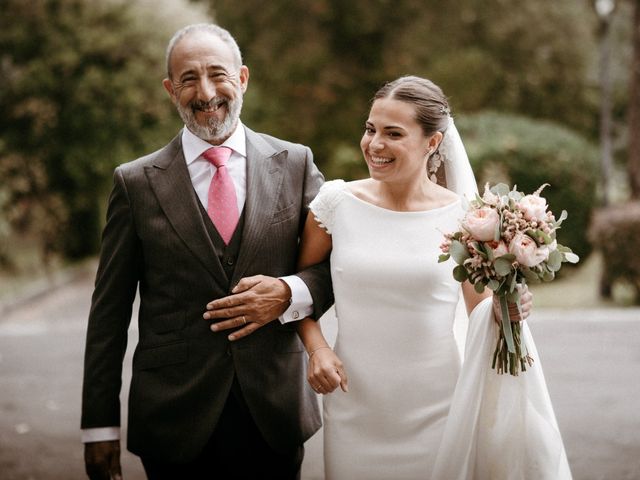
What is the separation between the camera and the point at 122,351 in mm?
2840

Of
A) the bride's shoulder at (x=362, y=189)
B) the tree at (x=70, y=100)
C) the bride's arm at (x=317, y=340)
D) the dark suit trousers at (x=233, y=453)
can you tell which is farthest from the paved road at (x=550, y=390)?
the tree at (x=70, y=100)

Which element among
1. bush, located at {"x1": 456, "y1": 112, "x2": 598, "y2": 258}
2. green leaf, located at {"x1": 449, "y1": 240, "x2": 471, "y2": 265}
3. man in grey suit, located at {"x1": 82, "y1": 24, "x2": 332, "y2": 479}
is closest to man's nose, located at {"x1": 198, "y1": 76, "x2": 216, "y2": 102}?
man in grey suit, located at {"x1": 82, "y1": 24, "x2": 332, "y2": 479}

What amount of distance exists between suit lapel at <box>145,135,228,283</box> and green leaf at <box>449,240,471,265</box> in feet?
2.45

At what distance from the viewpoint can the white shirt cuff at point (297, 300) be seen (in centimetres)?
275

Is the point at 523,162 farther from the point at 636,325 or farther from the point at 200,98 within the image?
the point at 200,98

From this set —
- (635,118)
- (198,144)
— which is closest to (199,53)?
(198,144)

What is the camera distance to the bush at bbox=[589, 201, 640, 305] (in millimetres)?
9562

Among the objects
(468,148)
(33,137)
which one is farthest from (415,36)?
(33,137)

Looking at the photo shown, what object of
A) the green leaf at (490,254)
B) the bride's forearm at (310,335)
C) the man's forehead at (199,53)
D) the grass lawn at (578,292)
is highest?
→ the man's forehead at (199,53)

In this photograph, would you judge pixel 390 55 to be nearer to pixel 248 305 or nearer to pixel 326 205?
pixel 326 205

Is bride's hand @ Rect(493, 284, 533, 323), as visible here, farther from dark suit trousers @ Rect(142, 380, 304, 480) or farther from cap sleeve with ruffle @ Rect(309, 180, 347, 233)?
dark suit trousers @ Rect(142, 380, 304, 480)

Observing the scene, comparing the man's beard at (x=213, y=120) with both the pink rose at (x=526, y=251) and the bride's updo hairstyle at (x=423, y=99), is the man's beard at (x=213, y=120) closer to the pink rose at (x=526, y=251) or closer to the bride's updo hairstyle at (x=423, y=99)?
the bride's updo hairstyle at (x=423, y=99)

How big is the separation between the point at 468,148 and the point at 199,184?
9.03 m

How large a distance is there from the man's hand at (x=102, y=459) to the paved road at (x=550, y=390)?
2.44 meters
